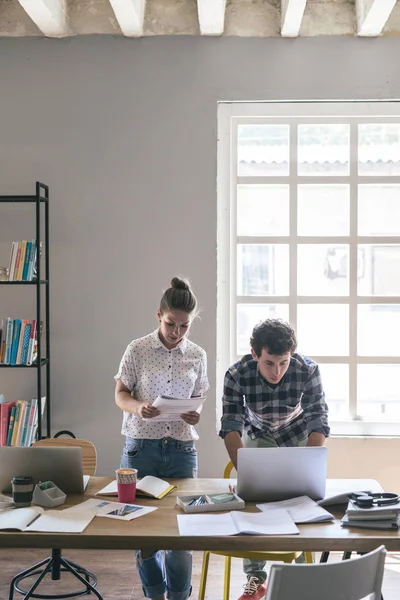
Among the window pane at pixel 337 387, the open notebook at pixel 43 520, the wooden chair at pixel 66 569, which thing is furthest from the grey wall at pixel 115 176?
the open notebook at pixel 43 520

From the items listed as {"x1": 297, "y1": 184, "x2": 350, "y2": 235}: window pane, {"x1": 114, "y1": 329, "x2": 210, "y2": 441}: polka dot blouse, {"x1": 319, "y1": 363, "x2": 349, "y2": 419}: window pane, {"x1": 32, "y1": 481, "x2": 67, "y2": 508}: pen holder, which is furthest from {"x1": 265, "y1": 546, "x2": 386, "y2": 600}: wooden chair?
{"x1": 297, "y1": 184, "x2": 350, "y2": 235}: window pane

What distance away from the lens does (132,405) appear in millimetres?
3078

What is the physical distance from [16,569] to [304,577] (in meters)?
2.53

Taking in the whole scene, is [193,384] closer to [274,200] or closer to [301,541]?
[301,541]

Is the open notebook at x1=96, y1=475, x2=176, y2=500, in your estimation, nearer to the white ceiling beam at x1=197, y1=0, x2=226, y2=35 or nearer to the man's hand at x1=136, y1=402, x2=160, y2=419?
the man's hand at x1=136, y1=402, x2=160, y2=419

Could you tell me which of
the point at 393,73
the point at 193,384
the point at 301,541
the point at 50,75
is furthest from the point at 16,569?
the point at 393,73

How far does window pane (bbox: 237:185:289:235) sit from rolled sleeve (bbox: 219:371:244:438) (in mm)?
1793

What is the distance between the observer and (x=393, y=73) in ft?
14.7

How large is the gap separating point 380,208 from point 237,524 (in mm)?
2826

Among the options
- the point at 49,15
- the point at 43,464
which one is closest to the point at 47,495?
the point at 43,464

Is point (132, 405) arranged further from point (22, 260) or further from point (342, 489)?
point (22, 260)

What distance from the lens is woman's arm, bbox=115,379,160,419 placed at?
2.94 metres

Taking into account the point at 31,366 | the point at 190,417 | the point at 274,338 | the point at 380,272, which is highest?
the point at 380,272

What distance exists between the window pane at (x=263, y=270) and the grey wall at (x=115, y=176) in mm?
249
